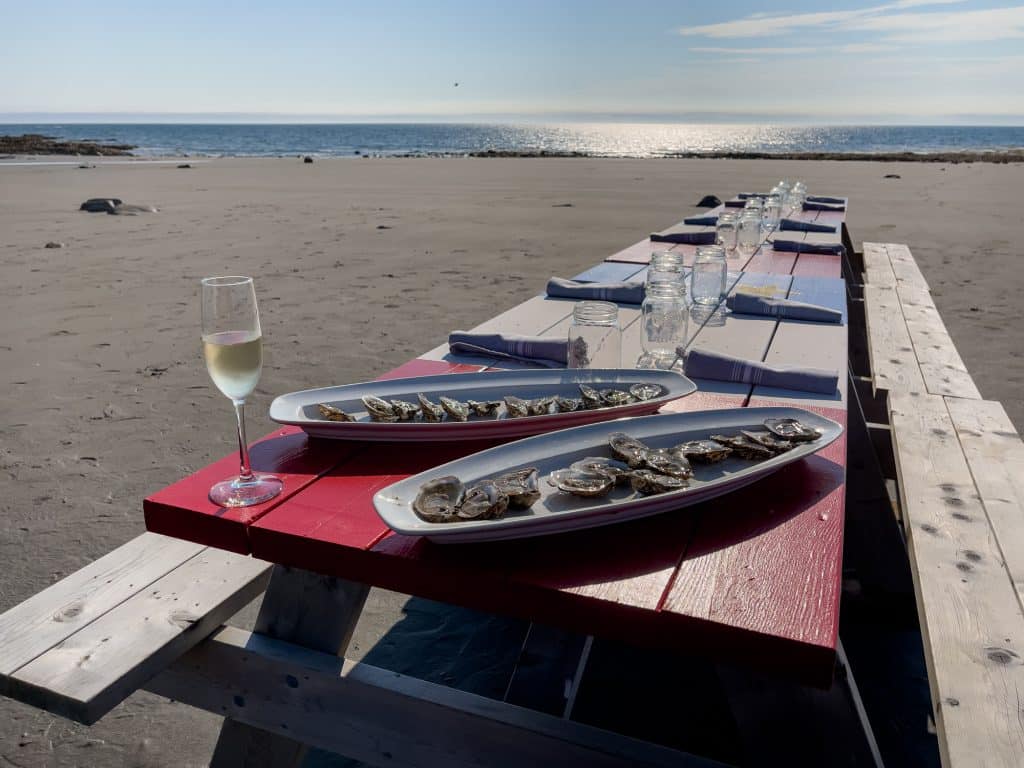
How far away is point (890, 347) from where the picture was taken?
12.3 ft

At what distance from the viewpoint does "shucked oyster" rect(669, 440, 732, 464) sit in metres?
1.35

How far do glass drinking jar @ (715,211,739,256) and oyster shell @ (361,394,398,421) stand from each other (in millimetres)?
3050

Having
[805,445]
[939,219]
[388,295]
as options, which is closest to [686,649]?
[805,445]

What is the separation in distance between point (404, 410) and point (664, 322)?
0.98 m

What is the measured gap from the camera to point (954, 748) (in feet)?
4.04

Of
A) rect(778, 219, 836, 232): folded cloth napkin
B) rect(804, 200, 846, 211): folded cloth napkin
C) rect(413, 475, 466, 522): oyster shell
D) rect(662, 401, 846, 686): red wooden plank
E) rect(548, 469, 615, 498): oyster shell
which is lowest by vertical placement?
rect(662, 401, 846, 686): red wooden plank

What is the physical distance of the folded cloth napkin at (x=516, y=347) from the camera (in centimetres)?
213

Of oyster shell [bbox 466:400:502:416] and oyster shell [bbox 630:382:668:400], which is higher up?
oyster shell [bbox 630:382:668:400]

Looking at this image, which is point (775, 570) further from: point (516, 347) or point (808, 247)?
point (808, 247)

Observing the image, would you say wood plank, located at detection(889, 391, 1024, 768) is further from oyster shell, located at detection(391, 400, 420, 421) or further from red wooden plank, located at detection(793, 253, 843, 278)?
red wooden plank, located at detection(793, 253, 843, 278)

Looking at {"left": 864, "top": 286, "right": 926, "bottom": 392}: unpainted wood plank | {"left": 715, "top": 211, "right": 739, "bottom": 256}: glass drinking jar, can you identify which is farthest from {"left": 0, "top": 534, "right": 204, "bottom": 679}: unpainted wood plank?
{"left": 715, "top": 211, "right": 739, "bottom": 256}: glass drinking jar

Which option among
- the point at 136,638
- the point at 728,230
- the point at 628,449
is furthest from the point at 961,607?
the point at 728,230

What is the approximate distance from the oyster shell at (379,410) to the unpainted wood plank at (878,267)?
461cm

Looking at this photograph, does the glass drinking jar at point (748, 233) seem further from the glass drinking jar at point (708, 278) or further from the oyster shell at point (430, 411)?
the oyster shell at point (430, 411)
